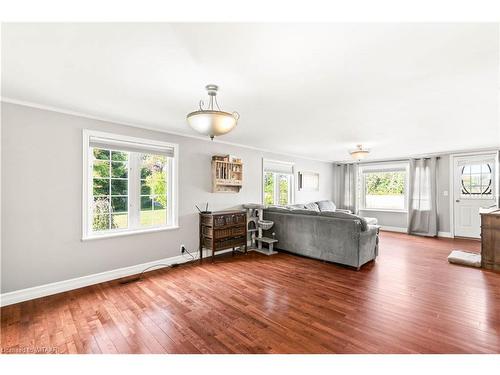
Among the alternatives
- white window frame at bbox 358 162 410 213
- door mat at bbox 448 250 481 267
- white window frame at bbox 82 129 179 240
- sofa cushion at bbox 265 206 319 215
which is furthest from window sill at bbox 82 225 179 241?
white window frame at bbox 358 162 410 213

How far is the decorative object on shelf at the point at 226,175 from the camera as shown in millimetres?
4508

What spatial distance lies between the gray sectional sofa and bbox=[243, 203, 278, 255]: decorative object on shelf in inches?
9.2

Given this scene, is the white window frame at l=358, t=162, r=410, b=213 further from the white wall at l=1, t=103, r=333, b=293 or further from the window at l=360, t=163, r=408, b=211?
the white wall at l=1, t=103, r=333, b=293

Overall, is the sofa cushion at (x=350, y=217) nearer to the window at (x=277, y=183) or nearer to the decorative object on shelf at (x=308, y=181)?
the window at (x=277, y=183)

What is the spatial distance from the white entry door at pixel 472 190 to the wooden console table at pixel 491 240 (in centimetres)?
264

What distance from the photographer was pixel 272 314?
236 cm

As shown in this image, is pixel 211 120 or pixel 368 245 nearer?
pixel 211 120

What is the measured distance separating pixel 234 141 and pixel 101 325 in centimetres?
359

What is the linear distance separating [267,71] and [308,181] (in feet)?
17.8

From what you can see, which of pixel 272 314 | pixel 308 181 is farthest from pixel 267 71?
pixel 308 181

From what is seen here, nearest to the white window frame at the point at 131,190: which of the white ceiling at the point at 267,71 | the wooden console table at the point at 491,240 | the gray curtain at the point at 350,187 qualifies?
the white ceiling at the point at 267,71

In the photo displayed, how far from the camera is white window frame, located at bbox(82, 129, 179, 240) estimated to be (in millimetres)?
3096

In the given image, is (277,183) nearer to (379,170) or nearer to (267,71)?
(379,170)
